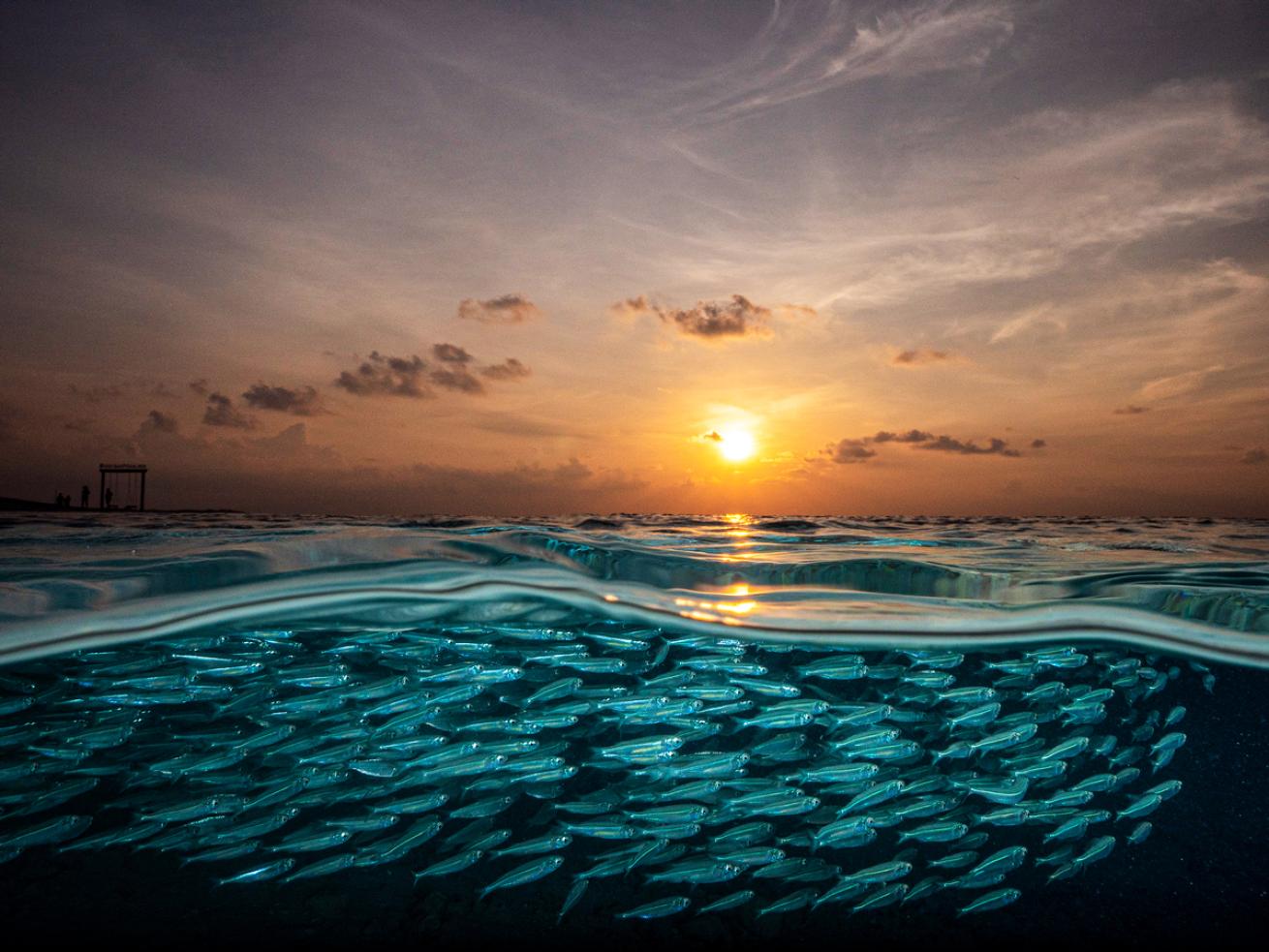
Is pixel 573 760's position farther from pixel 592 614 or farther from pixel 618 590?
pixel 618 590

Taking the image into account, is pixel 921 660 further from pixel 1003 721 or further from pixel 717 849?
pixel 717 849

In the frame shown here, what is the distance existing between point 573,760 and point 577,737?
774 millimetres

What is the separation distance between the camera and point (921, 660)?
1079cm

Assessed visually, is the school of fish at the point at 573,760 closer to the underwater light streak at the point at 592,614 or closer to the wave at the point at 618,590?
the underwater light streak at the point at 592,614

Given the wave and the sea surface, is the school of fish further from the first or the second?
the wave

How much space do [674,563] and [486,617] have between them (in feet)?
8.76

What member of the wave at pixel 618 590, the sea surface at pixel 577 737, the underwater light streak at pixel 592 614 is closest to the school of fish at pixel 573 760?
the sea surface at pixel 577 737

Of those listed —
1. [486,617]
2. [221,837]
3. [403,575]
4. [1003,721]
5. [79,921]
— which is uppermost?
[403,575]

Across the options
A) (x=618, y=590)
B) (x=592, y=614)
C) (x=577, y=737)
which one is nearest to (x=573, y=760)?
(x=577, y=737)

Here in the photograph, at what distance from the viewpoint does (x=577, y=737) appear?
9406mm

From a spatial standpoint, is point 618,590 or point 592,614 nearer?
point 618,590

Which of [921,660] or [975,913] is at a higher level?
[921,660]

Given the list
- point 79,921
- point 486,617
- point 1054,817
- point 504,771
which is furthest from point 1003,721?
point 79,921

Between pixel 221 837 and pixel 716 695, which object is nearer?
pixel 716 695
